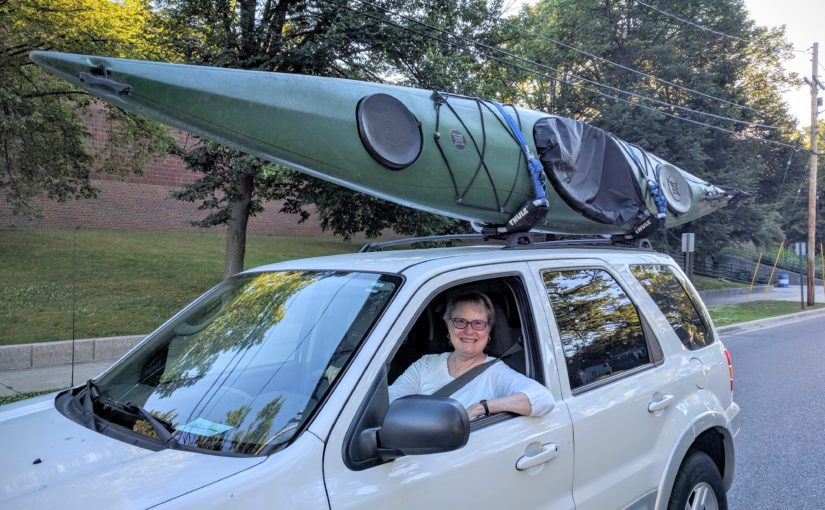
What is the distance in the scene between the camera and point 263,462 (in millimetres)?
1601

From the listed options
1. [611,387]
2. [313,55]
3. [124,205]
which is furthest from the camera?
[124,205]

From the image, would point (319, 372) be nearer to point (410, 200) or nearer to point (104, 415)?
point (104, 415)

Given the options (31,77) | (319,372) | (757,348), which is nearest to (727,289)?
(757,348)

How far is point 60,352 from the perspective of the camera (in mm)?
8242

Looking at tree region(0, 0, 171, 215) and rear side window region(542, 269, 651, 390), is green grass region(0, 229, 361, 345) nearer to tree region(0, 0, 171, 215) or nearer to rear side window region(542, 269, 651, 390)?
tree region(0, 0, 171, 215)

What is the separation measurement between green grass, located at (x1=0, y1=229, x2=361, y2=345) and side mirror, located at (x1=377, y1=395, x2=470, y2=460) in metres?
7.42

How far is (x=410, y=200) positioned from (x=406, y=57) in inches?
359

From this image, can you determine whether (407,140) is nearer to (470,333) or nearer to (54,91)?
(470,333)

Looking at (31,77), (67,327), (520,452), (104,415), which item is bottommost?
(67,327)

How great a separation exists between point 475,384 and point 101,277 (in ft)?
47.1

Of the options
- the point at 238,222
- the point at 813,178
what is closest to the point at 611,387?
the point at 238,222

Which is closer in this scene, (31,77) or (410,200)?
(410,200)

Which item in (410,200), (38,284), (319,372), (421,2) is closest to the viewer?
(319,372)

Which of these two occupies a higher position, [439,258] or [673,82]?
[673,82]
